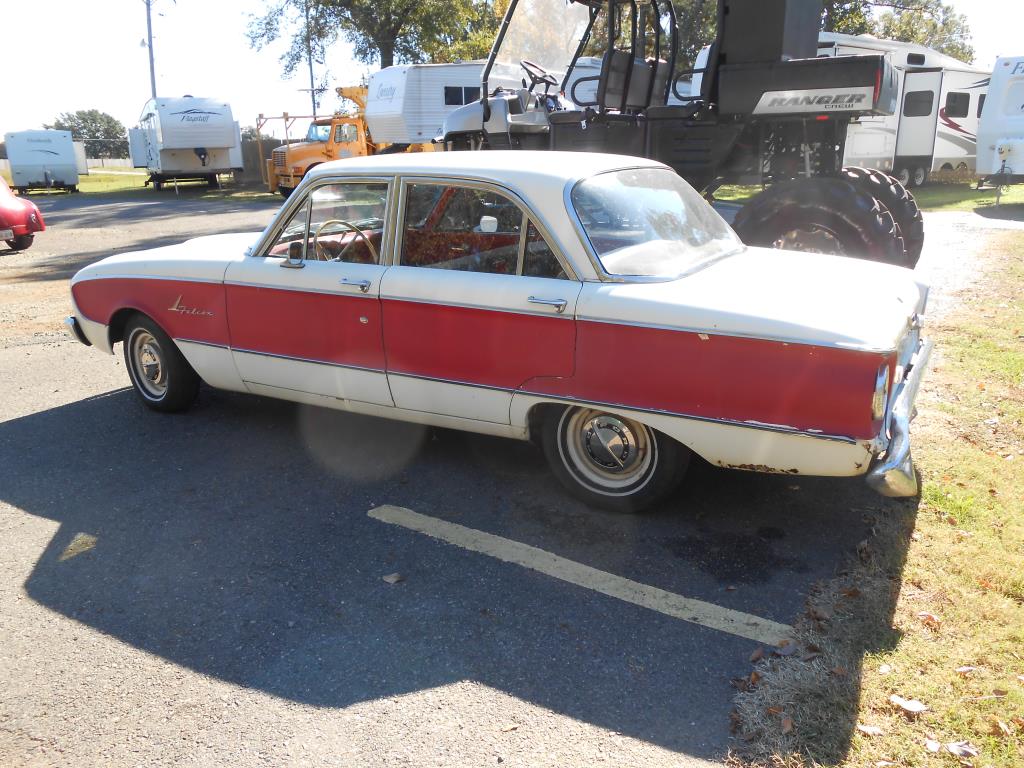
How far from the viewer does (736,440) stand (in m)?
3.59

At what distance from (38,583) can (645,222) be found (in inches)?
128

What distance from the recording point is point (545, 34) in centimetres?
857

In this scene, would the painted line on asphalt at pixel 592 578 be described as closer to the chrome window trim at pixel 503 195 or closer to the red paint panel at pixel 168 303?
the chrome window trim at pixel 503 195

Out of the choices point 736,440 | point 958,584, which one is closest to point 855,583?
point 958,584

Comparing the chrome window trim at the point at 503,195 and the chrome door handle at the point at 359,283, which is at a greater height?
the chrome window trim at the point at 503,195

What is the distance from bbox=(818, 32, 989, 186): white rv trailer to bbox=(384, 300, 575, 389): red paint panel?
18.9 m

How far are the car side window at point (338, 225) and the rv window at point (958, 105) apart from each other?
2183 cm

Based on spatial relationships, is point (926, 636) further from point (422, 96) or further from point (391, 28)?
point (391, 28)

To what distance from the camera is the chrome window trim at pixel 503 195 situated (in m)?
4.01

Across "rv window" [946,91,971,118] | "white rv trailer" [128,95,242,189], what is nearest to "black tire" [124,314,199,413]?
"rv window" [946,91,971,118]

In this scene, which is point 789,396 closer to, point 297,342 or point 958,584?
point 958,584

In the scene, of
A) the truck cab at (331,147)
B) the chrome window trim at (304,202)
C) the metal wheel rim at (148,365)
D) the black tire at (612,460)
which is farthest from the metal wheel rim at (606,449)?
the truck cab at (331,147)

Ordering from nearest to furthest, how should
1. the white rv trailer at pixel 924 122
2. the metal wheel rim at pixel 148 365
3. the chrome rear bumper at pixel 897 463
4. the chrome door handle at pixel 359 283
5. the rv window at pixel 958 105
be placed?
→ the chrome rear bumper at pixel 897 463, the chrome door handle at pixel 359 283, the metal wheel rim at pixel 148 365, the white rv trailer at pixel 924 122, the rv window at pixel 958 105

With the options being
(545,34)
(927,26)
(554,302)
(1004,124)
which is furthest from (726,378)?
(927,26)
